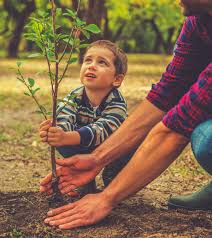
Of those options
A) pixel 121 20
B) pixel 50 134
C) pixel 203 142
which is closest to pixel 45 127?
pixel 50 134

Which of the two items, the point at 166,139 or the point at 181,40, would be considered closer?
the point at 166,139

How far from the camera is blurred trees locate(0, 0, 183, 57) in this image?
29188 millimetres

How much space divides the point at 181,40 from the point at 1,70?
15573 mm

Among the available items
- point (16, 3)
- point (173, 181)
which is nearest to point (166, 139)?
point (173, 181)

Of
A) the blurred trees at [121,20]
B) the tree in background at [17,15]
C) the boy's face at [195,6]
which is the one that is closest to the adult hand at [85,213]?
the boy's face at [195,6]

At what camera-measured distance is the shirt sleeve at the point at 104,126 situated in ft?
11.3

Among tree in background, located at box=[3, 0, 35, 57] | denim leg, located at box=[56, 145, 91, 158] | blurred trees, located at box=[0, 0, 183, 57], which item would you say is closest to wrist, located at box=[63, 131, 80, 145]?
denim leg, located at box=[56, 145, 91, 158]

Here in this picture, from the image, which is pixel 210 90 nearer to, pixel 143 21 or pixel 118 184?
pixel 118 184

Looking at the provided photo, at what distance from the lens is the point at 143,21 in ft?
137

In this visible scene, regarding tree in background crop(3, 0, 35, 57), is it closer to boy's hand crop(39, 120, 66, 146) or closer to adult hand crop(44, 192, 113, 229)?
boy's hand crop(39, 120, 66, 146)

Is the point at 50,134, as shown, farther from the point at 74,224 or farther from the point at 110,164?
the point at 110,164

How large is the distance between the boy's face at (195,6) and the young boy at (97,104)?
94cm

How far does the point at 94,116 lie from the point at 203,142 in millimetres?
1048

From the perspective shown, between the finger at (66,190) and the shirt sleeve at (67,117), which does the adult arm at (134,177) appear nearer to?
the finger at (66,190)
